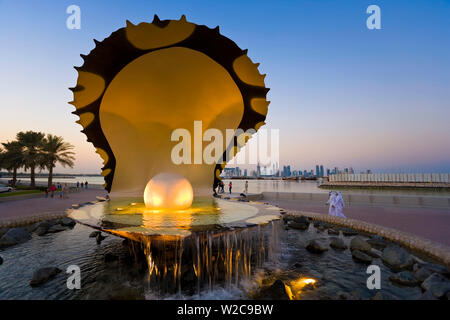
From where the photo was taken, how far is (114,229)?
5.19m

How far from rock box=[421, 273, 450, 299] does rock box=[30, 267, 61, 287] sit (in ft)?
28.4

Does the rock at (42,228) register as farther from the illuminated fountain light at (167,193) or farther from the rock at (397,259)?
the rock at (397,259)

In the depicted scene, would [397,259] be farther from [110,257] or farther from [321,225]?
[110,257]

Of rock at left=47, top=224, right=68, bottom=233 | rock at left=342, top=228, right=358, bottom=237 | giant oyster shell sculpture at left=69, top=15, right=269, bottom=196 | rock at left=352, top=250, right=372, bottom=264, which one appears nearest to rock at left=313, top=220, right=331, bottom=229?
rock at left=342, top=228, right=358, bottom=237

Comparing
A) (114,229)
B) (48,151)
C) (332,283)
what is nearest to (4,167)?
(48,151)

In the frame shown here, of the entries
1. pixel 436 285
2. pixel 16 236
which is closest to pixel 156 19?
pixel 16 236

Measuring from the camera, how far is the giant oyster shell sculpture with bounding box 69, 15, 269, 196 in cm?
834

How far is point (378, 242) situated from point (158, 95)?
10262 millimetres

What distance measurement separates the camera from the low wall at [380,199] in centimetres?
1488

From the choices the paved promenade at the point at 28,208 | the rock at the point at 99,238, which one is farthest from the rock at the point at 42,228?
the rock at the point at 99,238

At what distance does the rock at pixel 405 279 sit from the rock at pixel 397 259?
62 centimetres

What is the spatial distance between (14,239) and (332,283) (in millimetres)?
10504
